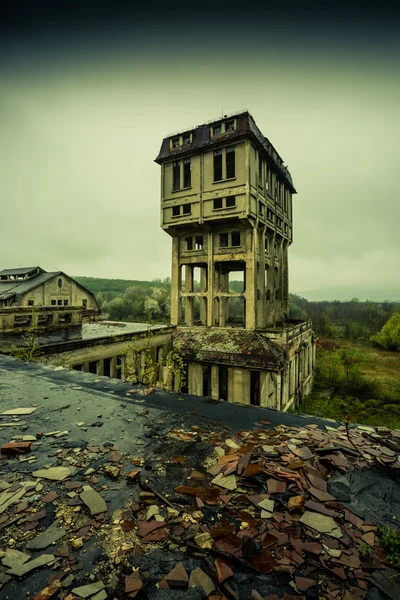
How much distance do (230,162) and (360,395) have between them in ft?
74.4

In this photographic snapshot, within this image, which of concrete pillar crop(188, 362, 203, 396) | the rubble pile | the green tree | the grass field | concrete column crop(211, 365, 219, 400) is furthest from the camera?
the green tree

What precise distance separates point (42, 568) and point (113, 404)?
2.91m

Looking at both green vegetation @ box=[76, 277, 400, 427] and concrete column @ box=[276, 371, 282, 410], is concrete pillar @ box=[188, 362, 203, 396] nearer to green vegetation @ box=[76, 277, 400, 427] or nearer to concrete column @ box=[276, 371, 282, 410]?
green vegetation @ box=[76, 277, 400, 427]

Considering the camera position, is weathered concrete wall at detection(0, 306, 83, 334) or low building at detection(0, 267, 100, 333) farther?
low building at detection(0, 267, 100, 333)

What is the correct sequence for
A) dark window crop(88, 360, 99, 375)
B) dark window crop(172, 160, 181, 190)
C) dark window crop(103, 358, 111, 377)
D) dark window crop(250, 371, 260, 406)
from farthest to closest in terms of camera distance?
→ dark window crop(172, 160, 181, 190) < dark window crop(250, 371, 260, 406) < dark window crop(103, 358, 111, 377) < dark window crop(88, 360, 99, 375)

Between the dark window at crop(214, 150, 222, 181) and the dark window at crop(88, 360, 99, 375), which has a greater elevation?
the dark window at crop(214, 150, 222, 181)

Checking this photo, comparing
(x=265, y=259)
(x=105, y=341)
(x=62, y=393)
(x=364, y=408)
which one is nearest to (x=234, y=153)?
(x=265, y=259)

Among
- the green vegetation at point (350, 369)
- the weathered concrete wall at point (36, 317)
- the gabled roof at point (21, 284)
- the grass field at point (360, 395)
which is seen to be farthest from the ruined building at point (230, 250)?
the gabled roof at point (21, 284)

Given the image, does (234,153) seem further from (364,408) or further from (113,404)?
(364,408)

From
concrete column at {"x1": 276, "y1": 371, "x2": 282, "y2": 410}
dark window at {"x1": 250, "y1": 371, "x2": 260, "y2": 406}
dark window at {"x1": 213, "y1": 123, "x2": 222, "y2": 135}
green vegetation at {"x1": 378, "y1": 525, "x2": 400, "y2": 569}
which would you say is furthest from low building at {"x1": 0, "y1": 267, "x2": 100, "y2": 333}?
green vegetation at {"x1": 378, "y1": 525, "x2": 400, "y2": 569}

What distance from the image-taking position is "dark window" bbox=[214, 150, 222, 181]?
2072 cm

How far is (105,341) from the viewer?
1472 centimetres

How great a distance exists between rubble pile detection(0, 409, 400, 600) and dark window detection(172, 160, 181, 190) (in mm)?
22135

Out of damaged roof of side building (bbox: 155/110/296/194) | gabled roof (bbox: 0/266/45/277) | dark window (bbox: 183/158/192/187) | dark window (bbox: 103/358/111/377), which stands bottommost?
dark window (bbox: 103/358/111/377)
